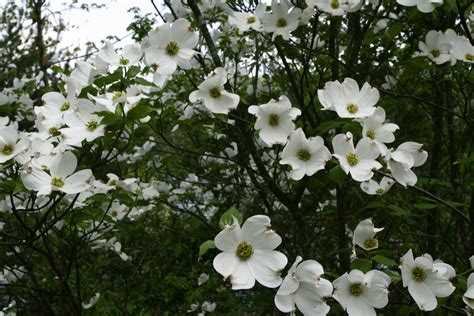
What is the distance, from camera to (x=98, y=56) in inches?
62.0

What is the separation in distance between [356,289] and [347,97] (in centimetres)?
48

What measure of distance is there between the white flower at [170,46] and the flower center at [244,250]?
0.59 m

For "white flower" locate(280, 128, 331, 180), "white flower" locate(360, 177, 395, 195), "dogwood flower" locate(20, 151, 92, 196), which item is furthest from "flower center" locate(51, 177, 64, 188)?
"white flower" locate(360, 177, 395, 195)

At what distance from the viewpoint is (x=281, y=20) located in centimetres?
173

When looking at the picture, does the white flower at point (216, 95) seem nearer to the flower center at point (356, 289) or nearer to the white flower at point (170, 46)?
the white flower at point (170, 46)

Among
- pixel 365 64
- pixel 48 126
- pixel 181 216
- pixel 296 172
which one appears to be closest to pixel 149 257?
pixel 181 216

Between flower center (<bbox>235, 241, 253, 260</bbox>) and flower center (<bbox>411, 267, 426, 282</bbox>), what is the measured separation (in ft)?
1.28

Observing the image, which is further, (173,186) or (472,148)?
(173,186)

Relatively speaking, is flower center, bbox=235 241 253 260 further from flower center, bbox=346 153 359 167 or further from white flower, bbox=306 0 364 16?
white flower, bbox=306 0 364 16

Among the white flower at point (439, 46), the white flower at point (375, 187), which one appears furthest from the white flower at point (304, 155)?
the white flower at point (439, 46)

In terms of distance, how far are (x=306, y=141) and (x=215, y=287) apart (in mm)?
3133

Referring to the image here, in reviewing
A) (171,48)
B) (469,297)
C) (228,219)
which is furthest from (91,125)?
(469,297)

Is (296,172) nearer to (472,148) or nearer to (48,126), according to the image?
(48,126)

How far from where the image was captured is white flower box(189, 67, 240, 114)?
1.48m
